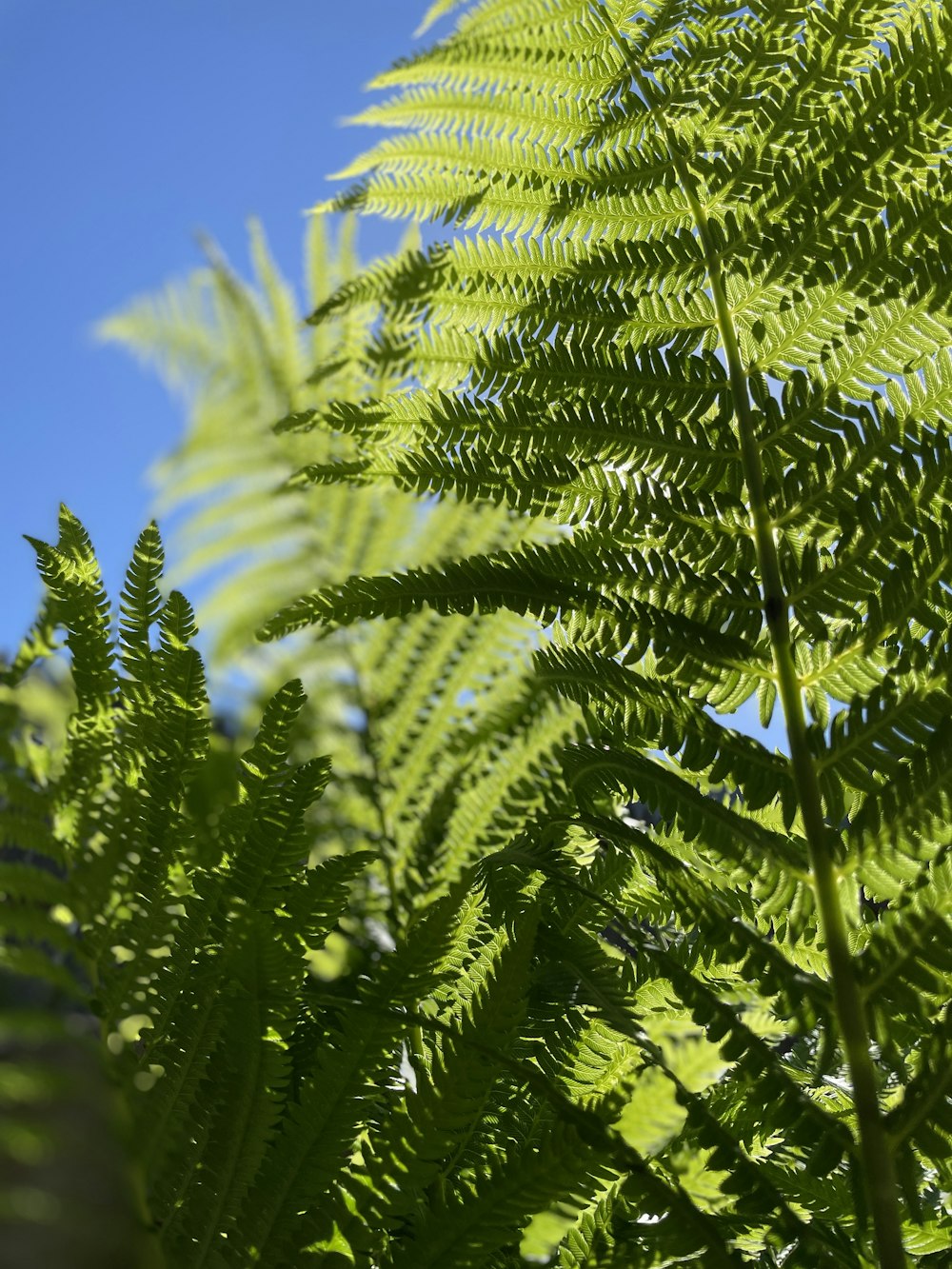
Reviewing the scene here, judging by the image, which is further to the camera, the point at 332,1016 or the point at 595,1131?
the point at 332,1016

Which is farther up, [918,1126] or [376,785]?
[376,785]

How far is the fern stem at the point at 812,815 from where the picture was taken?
0.51m

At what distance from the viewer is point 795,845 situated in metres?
0.62

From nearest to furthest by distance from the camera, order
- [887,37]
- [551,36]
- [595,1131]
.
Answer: [595,1131] < [887,37] < [551,36]

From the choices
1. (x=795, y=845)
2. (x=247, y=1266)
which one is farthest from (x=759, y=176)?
(x=247, y=1266)

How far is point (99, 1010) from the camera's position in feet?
1.79

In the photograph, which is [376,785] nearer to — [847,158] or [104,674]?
[104,674]

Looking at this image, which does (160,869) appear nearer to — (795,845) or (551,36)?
(795,845)

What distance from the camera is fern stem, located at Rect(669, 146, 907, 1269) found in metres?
0.51

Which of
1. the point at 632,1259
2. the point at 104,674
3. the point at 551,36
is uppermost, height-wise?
the point at 551,36

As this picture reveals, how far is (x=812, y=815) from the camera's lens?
23.1 inches

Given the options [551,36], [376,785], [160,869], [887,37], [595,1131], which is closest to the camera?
[595,1131]

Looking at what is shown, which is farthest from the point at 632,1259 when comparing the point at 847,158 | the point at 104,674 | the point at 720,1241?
the point at 847,158

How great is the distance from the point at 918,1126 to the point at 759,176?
0.57 meters
